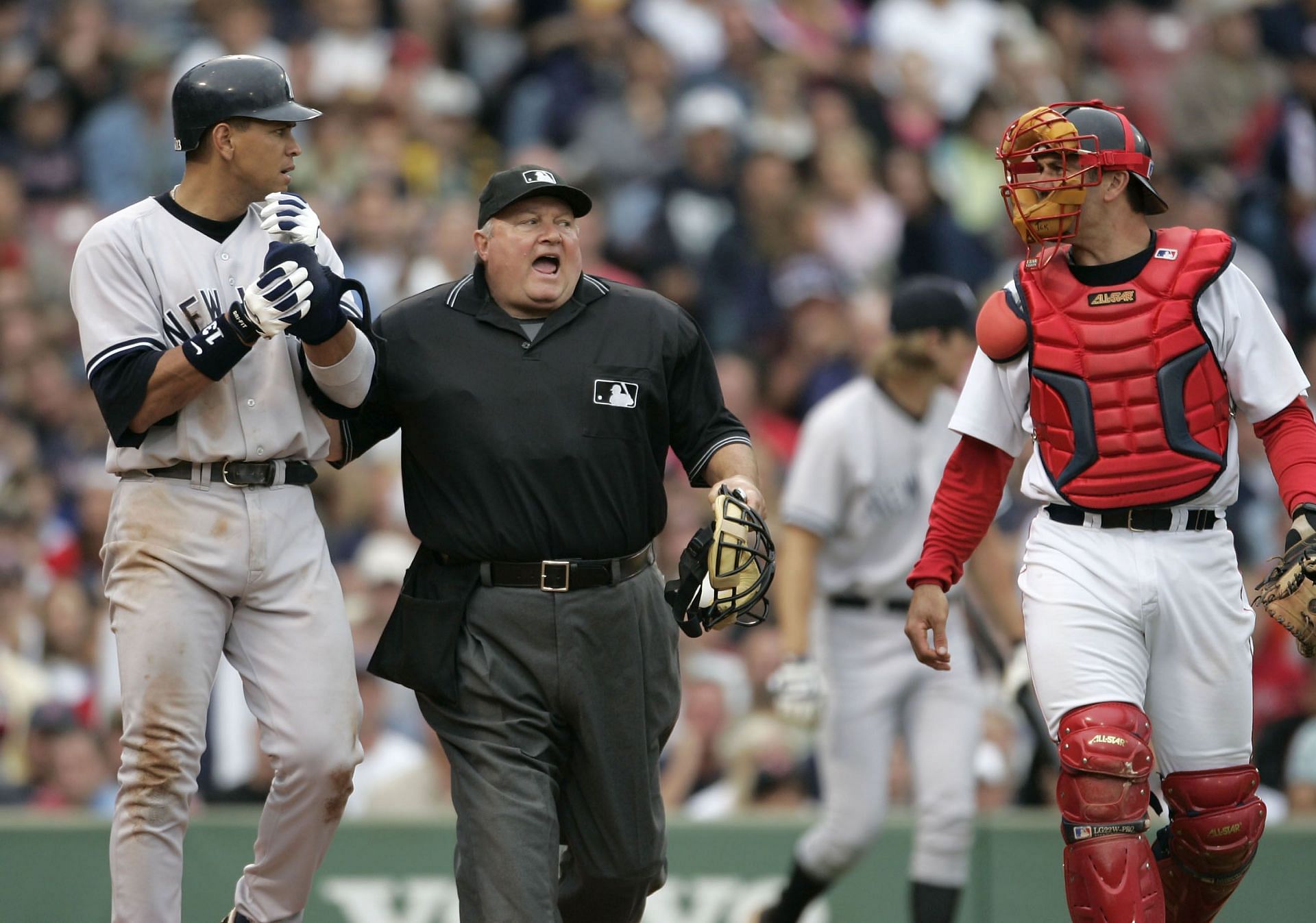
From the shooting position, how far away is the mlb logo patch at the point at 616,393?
5.47 metres

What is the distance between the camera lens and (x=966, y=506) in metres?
5.68

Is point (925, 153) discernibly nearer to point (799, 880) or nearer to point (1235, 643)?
point (799, 880)

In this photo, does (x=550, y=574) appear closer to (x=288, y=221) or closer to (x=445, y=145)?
(x=288, y=221)

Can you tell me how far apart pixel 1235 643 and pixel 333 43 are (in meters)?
9.19

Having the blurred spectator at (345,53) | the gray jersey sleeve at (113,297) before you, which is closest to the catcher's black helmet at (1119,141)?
the gray jersey sleeve at (113,297)

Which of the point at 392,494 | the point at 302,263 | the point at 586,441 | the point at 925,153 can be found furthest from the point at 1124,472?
the point at 925,153

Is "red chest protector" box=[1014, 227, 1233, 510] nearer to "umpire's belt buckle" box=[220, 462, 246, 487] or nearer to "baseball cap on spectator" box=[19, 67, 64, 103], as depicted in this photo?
"umpire's belt buckle" box=[220, 462, 246, 487]

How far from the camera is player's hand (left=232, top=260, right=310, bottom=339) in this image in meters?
5.01

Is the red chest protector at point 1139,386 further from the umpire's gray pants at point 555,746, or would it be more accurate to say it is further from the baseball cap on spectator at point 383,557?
the baseball cap on spectator at point 383,557

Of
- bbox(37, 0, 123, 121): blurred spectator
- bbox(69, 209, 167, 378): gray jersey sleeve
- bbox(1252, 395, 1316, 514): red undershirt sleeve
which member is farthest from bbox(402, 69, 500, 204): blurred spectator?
bbox(1252, 395, 1316, 514): red undershirt sleeve

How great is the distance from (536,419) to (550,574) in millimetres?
445

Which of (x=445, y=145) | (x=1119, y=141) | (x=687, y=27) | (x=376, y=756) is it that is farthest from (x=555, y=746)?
(x=687, y=27)

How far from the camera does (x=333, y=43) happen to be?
12984 mm

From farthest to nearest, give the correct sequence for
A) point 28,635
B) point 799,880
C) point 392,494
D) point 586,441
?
point 392,494, point 28,635, point 799,880, point 586,441
